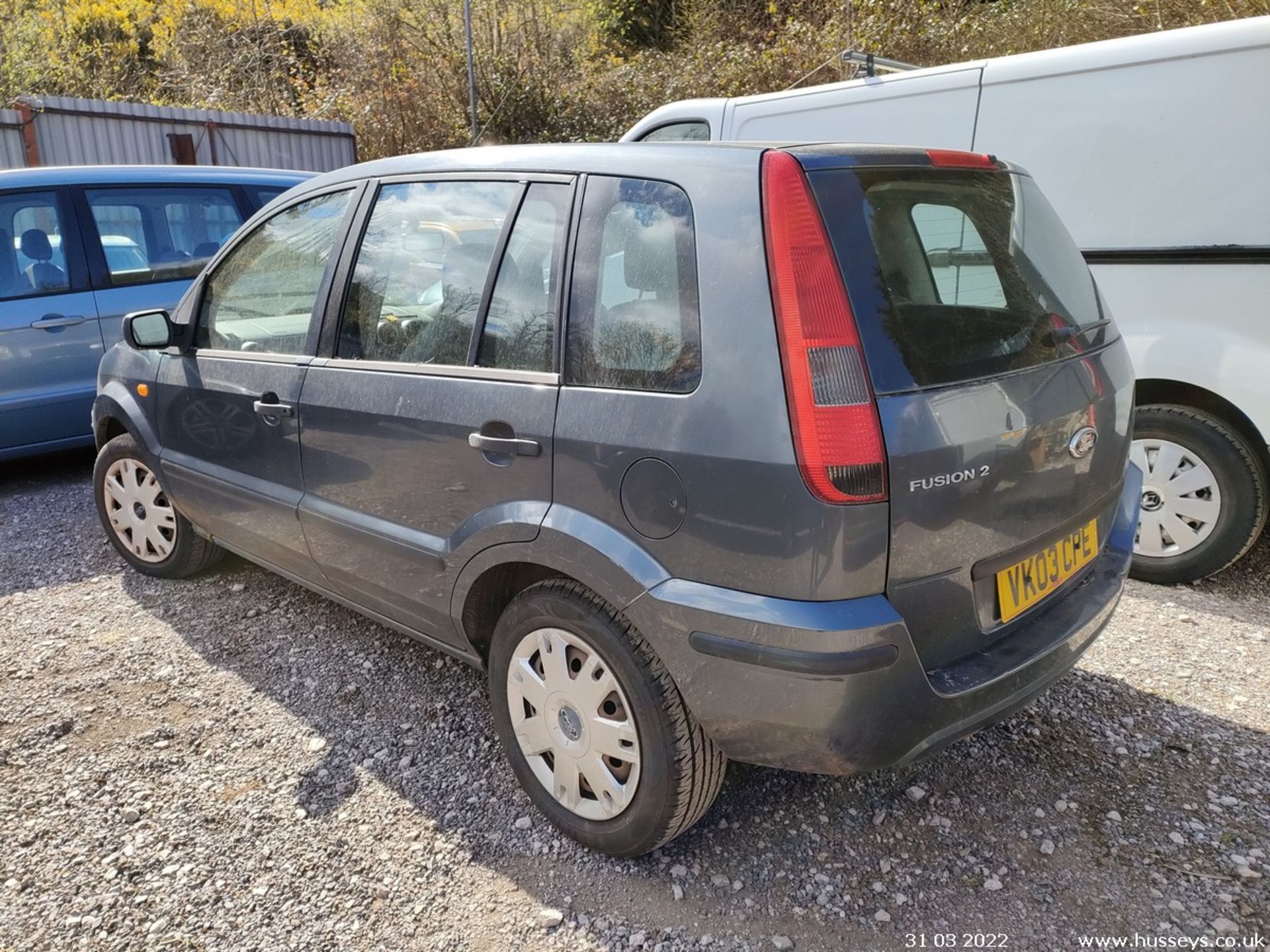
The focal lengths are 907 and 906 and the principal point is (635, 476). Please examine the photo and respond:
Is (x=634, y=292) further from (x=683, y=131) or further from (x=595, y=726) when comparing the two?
(x=683, y=131)

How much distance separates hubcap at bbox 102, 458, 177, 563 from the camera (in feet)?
12.9

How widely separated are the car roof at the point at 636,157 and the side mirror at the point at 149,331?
1.34 m

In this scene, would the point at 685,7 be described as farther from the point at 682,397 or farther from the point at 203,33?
the point at 682,397

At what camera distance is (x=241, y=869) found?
233 cm

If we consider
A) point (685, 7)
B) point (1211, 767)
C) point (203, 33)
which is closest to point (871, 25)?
point (685, 7)

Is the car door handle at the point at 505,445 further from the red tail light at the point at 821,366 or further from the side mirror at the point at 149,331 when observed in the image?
the side mirror at the point at 149,331

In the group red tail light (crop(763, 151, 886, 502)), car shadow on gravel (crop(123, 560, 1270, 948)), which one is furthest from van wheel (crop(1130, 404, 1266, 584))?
red tail light (crop(763, 151, 886, 502))

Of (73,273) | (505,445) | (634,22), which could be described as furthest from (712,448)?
(634,22)

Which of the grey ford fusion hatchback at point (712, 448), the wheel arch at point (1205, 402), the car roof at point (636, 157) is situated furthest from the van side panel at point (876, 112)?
the grey ford fusion hatchback at point (712, 448)

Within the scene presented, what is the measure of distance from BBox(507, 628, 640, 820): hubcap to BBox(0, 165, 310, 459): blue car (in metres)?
4.02

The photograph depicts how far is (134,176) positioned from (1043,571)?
18.2 ft

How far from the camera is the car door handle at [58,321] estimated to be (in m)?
5.15

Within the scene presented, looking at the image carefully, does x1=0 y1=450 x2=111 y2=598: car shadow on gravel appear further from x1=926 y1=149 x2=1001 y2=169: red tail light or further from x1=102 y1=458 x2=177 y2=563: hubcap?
x1=926 y1=149 x2=1001 y2=169: red tail light

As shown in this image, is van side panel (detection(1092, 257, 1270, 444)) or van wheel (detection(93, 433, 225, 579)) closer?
van side panel (detection(1092, 257, 1270, 444))
